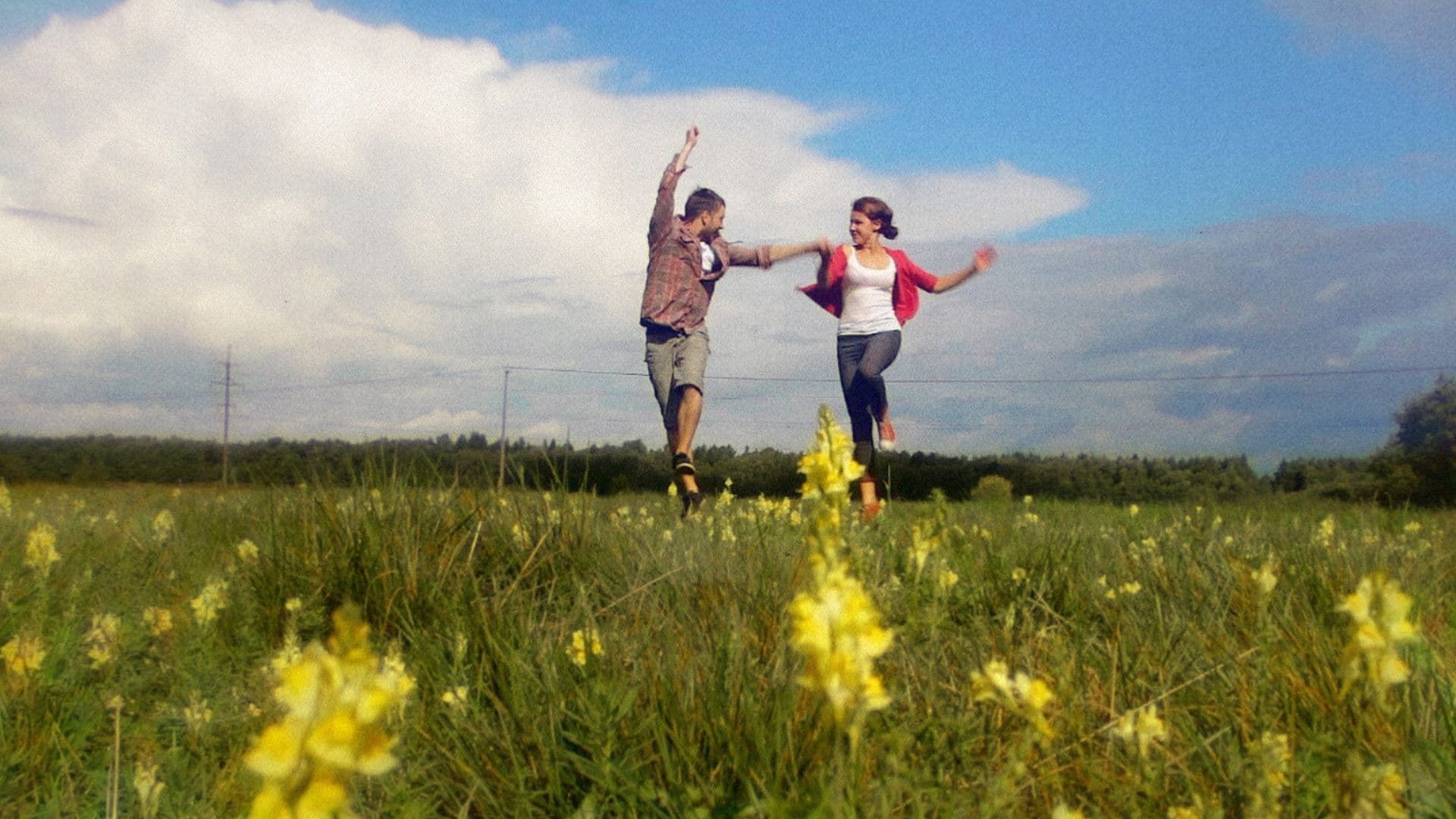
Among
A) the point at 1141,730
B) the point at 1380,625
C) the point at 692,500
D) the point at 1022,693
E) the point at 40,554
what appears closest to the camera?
the point at 1380,625

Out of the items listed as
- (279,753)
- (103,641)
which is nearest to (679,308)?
(103,641)

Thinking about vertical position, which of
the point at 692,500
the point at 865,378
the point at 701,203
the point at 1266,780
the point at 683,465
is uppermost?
the point at 701,203

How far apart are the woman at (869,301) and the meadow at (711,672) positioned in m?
3.49

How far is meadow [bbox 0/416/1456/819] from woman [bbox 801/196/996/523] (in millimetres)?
3488

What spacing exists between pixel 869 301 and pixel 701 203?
1.51 m

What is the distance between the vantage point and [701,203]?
26.9 ft

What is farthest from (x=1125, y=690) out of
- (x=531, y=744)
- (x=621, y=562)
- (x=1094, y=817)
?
(x=621, y=562)

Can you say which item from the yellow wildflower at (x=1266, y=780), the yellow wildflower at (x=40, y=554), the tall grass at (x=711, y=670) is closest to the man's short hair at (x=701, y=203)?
the tall grass at (x=711, y=670)

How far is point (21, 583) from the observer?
405cm

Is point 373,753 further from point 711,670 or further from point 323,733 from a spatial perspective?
point 711,670

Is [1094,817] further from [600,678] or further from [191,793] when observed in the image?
[191,793]

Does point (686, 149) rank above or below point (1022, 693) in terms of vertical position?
above

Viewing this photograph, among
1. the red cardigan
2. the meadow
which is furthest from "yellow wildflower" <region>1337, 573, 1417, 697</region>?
the red cardigan

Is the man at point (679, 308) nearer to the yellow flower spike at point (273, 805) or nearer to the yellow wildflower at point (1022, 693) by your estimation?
the yellow wildflower at point (1022, 693)
